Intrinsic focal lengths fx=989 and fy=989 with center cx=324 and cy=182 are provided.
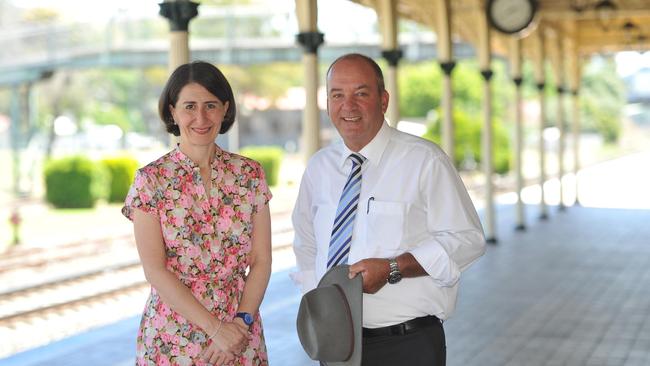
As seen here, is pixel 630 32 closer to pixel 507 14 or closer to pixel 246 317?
pixel 507 14

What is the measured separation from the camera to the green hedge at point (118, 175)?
25.6 m

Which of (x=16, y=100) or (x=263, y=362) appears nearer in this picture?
(x=263, y=362)

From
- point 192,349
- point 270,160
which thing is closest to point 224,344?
point 192,349

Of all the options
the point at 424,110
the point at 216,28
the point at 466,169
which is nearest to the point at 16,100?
the point at 216,28

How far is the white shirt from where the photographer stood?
2.56 m

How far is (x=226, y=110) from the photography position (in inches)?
106

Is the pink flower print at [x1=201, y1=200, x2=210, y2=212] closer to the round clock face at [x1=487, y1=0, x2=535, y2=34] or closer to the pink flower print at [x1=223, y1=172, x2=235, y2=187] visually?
the pink flower print at [x1=223, y1=172, x2=235, y2=187]

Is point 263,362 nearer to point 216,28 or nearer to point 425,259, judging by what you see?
point 425,259

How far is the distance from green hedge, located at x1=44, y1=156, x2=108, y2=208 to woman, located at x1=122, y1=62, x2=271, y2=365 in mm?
22052

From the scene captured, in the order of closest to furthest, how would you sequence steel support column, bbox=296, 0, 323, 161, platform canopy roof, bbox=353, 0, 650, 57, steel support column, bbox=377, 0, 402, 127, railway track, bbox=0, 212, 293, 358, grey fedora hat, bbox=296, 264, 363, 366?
grey fedora hat, bbox=296, 264, 363, 366, steel support column, bbox=296, 0, 323, 161, railway track, bbox=0, 212, 293, 358, steel support column, bbox=377, 0, 402, 127, platform canopy roof, bbox=353, 0, 650, 57

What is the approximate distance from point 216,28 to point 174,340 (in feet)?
125

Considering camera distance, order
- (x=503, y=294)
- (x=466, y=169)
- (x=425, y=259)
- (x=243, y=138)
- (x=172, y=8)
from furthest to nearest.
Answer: (x=243, y=138) → (x=466, y=169) → (x=503, y=294) → (x=172, y=8) → (x=425, y=259)

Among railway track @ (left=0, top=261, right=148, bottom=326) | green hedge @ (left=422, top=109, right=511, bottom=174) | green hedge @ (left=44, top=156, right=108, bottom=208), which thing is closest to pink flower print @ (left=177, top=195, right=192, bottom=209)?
railway track @ (left=0, top=261, right=148, bottom=326)

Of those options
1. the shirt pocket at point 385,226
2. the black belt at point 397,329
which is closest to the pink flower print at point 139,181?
the shirt pocket at point 385,226
